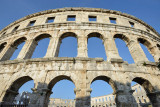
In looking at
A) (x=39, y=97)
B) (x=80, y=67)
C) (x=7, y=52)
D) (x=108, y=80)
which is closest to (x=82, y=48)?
(x=80, y=67)

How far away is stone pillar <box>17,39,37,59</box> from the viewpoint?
25.6 feet

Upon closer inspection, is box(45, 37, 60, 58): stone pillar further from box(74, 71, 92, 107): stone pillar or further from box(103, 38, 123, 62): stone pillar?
box(103, 38, 123, 62): stone pillar

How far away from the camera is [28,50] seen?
820cm

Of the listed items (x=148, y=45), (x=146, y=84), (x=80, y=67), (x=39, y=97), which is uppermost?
(x=148, y=45)

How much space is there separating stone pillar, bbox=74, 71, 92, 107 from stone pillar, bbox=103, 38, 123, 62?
2.51 metres

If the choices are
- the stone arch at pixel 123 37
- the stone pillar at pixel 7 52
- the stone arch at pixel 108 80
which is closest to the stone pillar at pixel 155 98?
the stone arch at pixel 108 80

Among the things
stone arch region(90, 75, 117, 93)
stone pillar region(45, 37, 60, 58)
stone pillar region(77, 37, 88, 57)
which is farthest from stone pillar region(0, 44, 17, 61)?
stone arch region(90, 75, 117, 93)

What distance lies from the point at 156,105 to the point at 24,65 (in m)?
9.12

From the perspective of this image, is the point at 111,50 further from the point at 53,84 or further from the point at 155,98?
the point at 53,84

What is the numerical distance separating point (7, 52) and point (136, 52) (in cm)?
1175

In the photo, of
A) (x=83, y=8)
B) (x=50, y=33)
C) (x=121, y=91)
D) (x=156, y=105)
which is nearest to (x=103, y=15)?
(x=83, y=8)

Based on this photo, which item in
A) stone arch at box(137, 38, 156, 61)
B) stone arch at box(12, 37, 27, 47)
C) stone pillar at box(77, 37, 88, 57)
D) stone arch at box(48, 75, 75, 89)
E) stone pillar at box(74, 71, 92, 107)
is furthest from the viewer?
stone arch at box(12, 37, 27, 47)

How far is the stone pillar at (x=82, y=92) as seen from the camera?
515 centimetres

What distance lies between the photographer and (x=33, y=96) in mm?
5477
